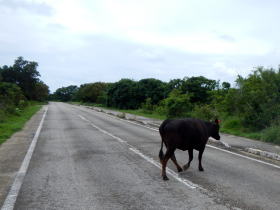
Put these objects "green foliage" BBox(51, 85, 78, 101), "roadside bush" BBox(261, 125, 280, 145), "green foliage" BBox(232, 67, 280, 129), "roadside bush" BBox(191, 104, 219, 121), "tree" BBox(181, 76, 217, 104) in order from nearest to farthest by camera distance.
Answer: "roadside bush" BBox(261, 125, 280, 145) → "green foliage" BBox(232, 67, 280, 129) → "roadside bush" BBox(191, 104, 219, 121) → "tree" BBox(181, 76, 217, 104) → "green foliage" BBox(51, 85, 78, 101)

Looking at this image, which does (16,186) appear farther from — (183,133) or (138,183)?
(183,133)

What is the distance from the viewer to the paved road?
600 centimetres

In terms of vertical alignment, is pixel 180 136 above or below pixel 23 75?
below

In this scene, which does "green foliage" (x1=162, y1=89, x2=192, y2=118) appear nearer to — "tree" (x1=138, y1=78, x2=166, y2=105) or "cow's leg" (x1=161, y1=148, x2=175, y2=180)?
"cow's leg" (x1=161, y1=148, x2=175, y2=180)

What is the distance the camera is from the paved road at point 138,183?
600cm

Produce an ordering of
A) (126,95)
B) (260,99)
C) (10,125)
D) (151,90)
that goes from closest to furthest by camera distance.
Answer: (260,99), (10,125), (151,90), (126,95)

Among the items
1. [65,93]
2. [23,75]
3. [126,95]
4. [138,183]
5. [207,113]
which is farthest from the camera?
[65,93]

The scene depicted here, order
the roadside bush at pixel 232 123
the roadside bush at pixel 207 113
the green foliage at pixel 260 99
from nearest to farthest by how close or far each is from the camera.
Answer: the green foliage at pixel 260 99, the roadside bush at pixel 232 123, the roadside bush at pixel 207 113

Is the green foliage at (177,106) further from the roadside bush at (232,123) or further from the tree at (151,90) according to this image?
the tree at (151,90)

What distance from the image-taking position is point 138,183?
7.36 meters

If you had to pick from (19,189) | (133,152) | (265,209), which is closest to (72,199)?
(19,189)

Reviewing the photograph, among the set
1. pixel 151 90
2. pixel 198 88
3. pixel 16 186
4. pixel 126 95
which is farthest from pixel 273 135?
pixel 126 95

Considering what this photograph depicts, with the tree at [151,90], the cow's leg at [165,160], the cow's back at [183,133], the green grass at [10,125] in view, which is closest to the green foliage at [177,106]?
the green grass at [10,125]

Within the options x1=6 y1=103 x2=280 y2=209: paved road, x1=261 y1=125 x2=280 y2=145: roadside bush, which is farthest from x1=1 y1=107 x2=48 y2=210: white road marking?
x1=261 y1=125 x2=280 y2=145: roadside bush
